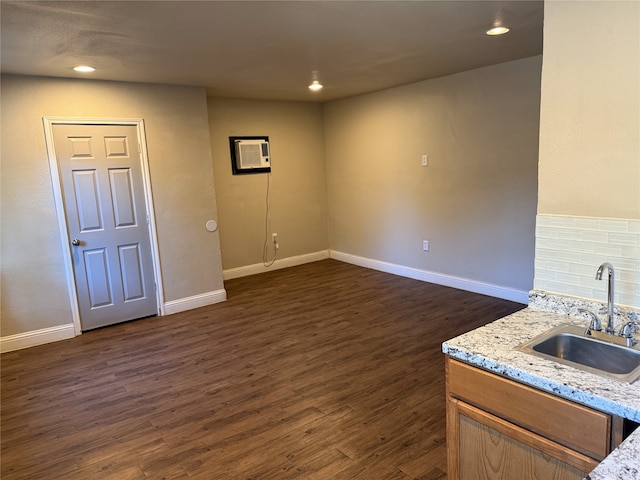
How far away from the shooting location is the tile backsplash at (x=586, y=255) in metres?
1.64

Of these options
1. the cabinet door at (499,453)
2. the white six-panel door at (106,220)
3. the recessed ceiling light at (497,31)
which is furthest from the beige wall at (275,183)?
the cabinet door at (499,453)

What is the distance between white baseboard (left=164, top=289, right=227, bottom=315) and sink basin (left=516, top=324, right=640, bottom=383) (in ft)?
12.7

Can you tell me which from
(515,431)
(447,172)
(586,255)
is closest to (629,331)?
(586,255)

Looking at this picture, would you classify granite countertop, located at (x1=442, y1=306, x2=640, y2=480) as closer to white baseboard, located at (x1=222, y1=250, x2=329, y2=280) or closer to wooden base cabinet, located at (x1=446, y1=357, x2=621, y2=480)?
wooden base cabinet, located at (x1=446, y1=357, x2=621, y2=480)

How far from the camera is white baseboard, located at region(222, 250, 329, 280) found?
591cm

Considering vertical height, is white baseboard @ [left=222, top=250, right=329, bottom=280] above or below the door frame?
below

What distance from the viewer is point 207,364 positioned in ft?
11.3

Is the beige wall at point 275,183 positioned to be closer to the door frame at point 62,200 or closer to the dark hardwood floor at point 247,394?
the door frame at point 62,200

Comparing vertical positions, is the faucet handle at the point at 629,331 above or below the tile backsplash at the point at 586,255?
below

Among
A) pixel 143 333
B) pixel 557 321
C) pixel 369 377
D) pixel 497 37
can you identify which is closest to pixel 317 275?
pixel 143 333

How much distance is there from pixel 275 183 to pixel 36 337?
3396mm

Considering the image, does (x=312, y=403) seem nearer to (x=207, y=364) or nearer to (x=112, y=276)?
(x=207, y=364)

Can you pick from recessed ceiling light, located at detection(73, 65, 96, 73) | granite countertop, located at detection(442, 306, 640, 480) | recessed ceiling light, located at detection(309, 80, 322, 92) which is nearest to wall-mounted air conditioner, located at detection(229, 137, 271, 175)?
recessed ceiling light, located at detection(309, 80, 322, 92)

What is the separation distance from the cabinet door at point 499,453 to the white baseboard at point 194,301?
366 centimetres
